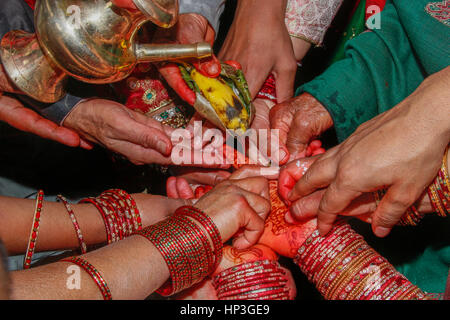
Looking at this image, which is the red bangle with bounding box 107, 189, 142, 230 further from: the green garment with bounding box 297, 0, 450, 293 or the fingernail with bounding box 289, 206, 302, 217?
the green garment with bounding box 297, 0, 450, 293

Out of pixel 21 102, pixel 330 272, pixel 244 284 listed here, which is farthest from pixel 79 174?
pixel 330 272

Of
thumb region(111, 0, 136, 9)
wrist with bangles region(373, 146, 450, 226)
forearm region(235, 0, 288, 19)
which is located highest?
thumb region(111, 0, 136, 9)

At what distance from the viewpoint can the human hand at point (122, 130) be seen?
4.50 ft

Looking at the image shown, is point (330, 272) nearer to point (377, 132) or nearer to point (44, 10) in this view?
point (377, 132)

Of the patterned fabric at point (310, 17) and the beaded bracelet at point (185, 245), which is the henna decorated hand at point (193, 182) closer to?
the beaded bracelet at point (185, 245)

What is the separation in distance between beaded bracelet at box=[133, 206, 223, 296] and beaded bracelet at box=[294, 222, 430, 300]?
Result: 364mm

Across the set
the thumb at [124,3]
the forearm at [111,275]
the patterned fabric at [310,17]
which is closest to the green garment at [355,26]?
the patterned fabric at [310,17]

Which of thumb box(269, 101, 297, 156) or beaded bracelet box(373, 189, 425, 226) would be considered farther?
thumb box(269, 101, 297, 156)

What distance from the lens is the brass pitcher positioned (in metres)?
1.03

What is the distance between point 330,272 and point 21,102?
1326 millimetres

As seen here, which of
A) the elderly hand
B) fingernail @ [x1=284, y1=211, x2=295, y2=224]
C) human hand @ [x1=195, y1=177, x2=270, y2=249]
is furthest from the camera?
fingernail @ [x1=284, y1=211, x2=295, y2=224]

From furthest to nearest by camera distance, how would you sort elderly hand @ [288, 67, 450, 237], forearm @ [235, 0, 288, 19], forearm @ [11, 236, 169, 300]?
forearm @ [235, 0, 288, 19] → elderly hand @ [288, 67, 450, 237] → forearm @ [11, 236, 169, 300]

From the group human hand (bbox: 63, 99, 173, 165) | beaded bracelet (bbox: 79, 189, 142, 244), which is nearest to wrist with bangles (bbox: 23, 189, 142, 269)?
beaded bracelet (bbox: 79, 189, 142, 244)

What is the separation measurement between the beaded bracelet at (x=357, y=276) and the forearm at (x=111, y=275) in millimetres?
528
